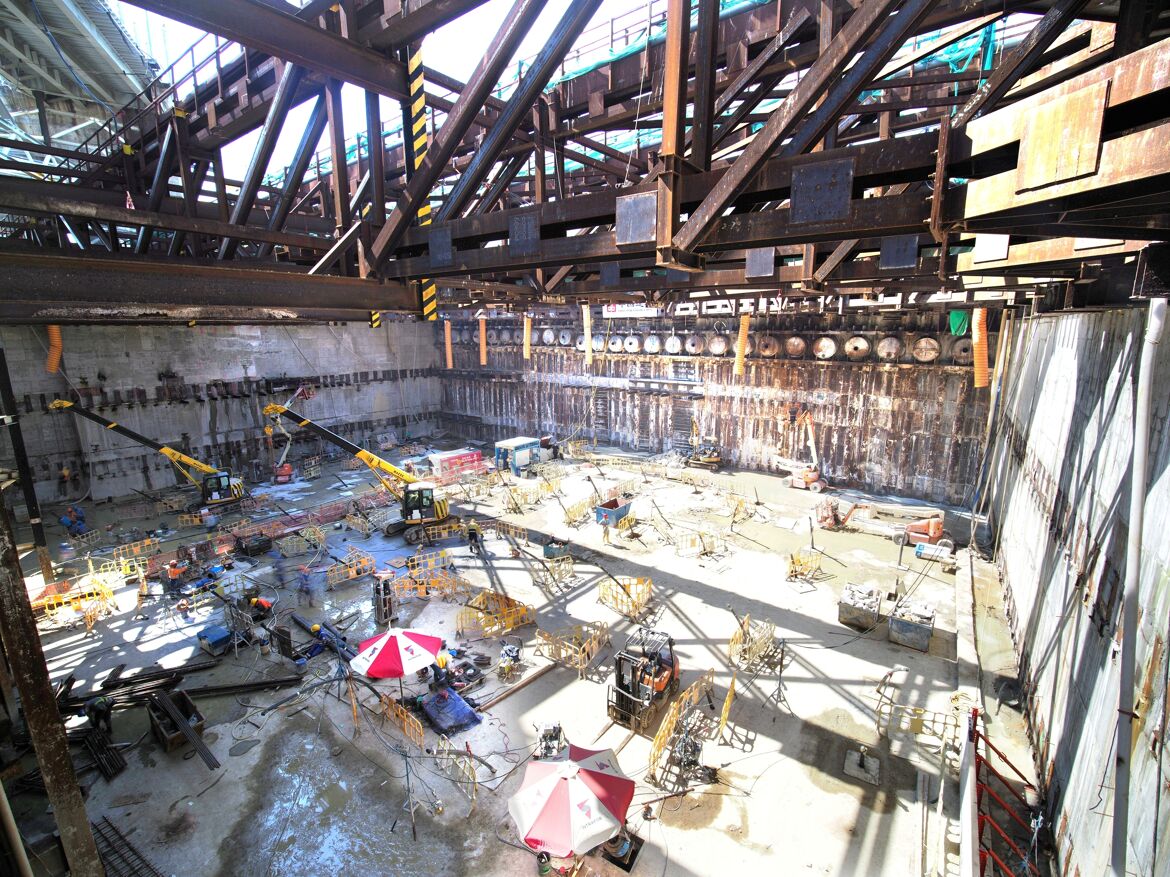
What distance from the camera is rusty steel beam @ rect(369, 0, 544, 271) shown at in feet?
14.6

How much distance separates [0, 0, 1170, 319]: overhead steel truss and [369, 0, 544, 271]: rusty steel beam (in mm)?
23

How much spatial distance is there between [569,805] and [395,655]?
4513 mm

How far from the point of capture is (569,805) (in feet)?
23.0

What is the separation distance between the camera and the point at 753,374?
86.4 ft

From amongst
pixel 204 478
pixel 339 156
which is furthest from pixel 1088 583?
pixel 204 478

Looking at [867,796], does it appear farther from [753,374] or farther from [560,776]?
[753,374]

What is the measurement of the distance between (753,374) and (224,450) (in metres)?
29.0

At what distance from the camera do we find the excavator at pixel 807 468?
2405 centimetres

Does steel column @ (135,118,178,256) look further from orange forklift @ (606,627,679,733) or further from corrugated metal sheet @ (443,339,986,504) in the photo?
corrugated metal sheet @ (443,339,986,504)

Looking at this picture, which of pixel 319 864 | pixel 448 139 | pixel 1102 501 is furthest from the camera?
pixel 319 864

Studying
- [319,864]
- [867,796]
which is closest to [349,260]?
[319,864]

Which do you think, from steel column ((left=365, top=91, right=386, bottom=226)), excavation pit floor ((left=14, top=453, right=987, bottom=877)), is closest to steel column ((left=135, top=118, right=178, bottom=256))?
steel column ((left=365, top=91, right=386, bottom=226))

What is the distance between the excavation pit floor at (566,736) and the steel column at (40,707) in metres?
2.25

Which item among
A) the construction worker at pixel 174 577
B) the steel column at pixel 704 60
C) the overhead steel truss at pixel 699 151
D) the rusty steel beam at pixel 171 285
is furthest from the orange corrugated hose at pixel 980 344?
the construction worker at pixel 174 577
